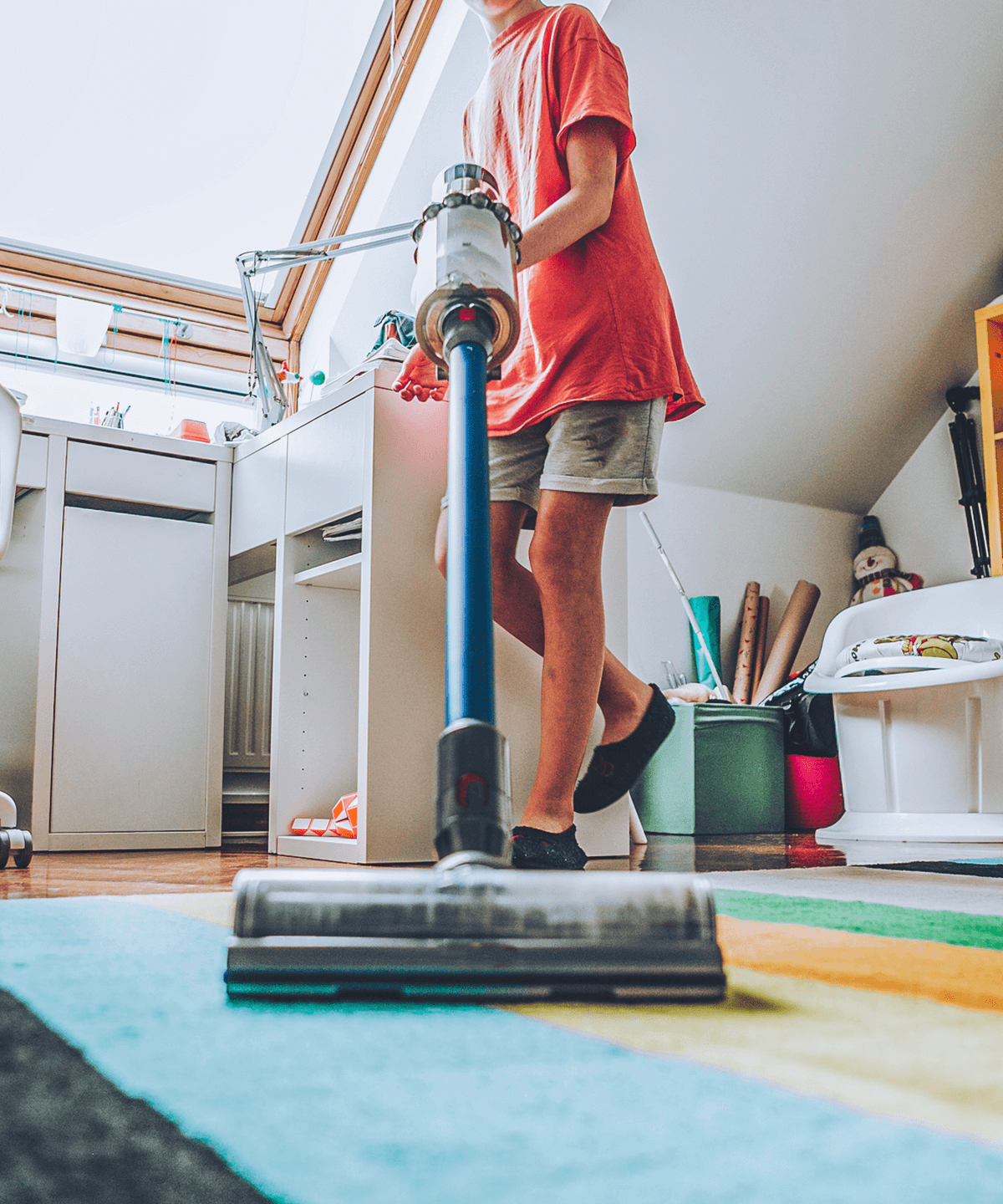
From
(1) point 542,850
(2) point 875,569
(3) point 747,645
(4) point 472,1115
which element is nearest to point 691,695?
(3) point 747,645

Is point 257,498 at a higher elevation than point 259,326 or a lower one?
lower

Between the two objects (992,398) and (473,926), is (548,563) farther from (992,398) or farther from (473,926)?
(992,398)

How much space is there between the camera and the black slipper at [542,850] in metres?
1.22

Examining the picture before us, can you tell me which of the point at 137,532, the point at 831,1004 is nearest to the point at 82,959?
the point at 831,1004

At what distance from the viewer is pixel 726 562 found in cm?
394

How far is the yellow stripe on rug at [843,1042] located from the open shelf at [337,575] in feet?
4.24

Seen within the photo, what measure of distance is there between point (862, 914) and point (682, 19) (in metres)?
A: 2.54

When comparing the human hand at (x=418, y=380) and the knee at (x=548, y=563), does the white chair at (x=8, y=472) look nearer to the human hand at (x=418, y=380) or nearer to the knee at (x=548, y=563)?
the human hand at (x=418, y=380)

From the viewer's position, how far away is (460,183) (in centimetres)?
82

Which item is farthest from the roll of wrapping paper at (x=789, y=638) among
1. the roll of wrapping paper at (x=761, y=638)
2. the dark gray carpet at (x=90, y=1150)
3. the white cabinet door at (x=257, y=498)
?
the dark gray carpet at (x=90, y=1150)

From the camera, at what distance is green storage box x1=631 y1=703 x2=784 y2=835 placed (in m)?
2.80

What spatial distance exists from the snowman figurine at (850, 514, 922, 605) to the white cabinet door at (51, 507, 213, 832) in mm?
2812

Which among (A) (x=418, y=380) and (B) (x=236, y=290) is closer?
(A) (x=418, y=380)

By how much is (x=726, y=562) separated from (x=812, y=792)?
A: 116 centimetres
